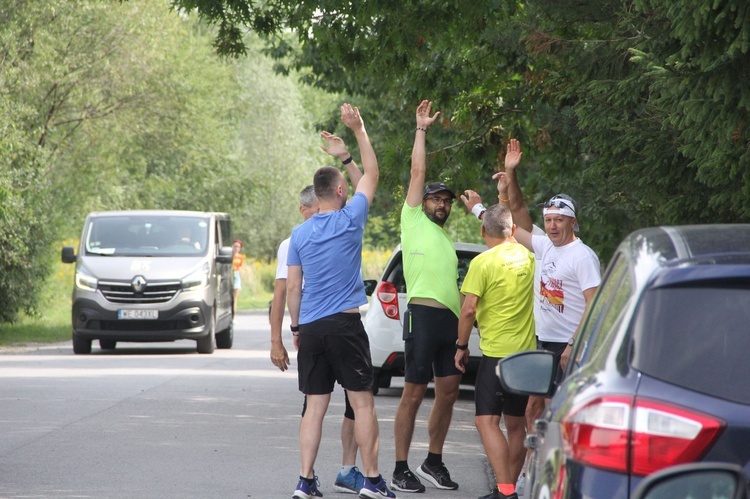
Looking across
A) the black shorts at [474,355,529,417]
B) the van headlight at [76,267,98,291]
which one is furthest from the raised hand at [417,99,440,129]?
the van headlight at [76,267,98,291]

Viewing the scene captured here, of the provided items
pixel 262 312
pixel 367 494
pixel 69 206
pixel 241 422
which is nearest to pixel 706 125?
pixel 367 494

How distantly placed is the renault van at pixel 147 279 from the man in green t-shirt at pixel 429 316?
11.5m

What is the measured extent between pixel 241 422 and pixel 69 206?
1714 centimetres

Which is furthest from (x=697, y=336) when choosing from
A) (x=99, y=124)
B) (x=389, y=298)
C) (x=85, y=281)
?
(x=99, y=124)

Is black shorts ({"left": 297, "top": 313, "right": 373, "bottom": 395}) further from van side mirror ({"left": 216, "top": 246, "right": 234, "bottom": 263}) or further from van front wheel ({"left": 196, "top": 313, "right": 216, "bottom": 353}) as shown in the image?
van side mirror ({"left": 216, "top": 246, "right": 234, "bottom": 263})

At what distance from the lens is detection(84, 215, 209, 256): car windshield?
19781 millimetres

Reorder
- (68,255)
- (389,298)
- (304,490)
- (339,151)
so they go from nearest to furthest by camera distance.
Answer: (304,490) < (339,151) < (389,298) < (68,255)

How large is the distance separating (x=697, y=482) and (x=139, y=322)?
56.4ft

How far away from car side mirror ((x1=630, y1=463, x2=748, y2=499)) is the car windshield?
17718 millimetres

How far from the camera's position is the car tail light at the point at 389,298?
13.1 m

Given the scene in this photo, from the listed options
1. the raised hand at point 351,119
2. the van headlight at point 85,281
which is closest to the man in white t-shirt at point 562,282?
the raised hand at point 351,119

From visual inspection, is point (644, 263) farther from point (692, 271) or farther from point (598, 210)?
point (598, 210)

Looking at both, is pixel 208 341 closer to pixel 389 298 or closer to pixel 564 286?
pixel 389 298

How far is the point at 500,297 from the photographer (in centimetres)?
752
